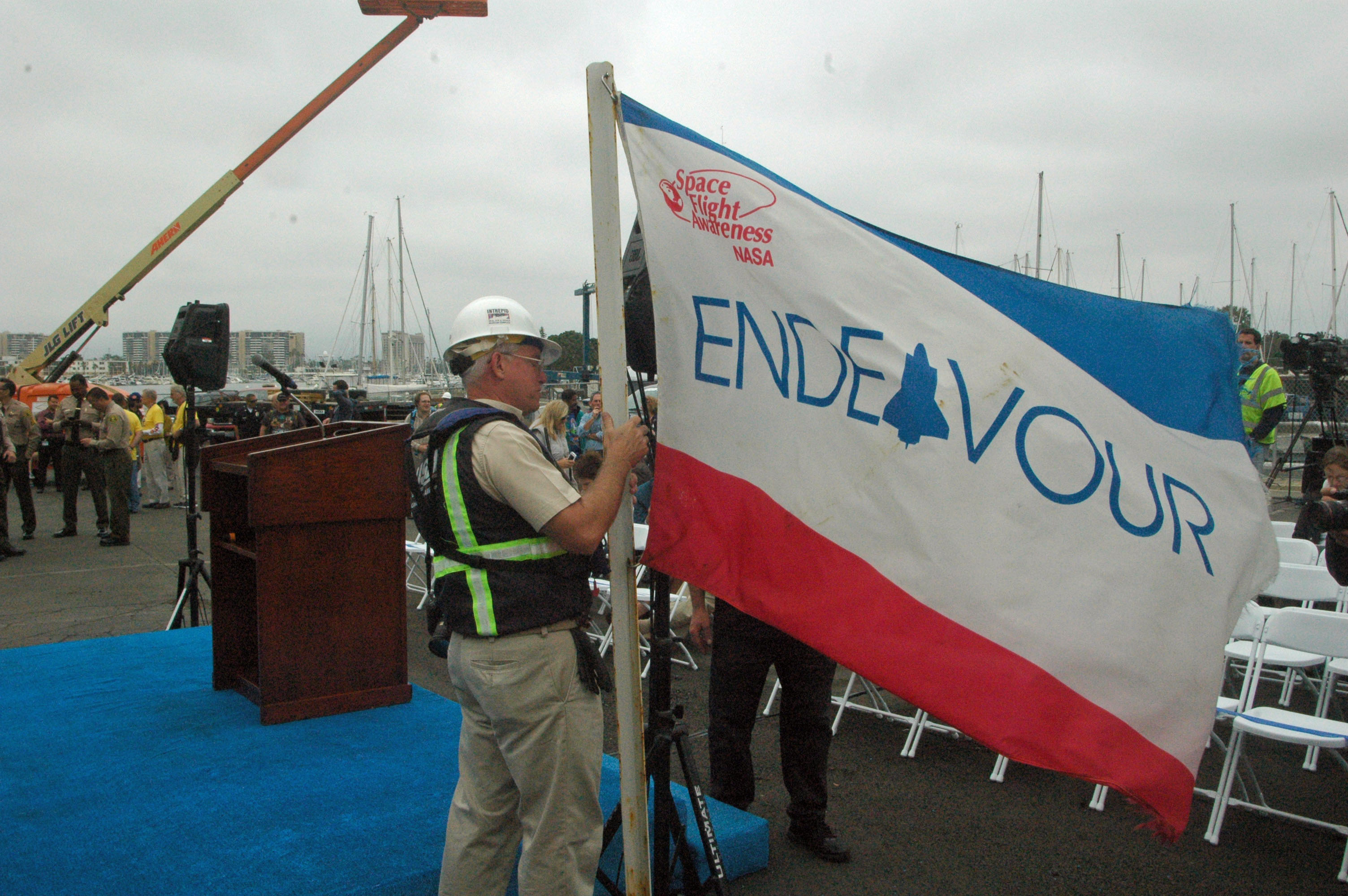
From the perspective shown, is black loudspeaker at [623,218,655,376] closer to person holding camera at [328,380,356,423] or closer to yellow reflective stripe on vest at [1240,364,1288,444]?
yellow reflective stripe on vest at [1240,364,1288,444]

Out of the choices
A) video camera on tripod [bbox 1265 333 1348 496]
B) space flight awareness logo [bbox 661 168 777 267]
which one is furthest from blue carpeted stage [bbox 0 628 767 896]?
video camera on tripod [bbox 1265 333 1348 496]

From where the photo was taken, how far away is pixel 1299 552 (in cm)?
648

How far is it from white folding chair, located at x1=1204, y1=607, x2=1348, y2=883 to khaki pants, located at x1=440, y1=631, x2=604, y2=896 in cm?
299

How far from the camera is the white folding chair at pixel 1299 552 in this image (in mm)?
6434

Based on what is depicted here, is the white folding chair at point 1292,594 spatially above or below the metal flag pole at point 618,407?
below

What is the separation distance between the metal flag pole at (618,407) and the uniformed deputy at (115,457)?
11.7m

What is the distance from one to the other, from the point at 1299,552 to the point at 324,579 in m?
6.42

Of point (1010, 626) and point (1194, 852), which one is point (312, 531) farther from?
point (1194, 852)

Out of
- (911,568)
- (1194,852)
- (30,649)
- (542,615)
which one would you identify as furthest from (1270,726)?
(30,649)

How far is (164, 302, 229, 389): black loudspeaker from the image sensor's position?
19.9ft

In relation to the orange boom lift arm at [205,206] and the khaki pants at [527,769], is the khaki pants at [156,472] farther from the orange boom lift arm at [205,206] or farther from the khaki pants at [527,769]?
the khaki pants at [527,769]

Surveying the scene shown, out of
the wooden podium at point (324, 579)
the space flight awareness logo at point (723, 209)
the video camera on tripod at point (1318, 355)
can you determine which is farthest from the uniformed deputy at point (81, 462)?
the video camera on tripod at point (1318, 355)

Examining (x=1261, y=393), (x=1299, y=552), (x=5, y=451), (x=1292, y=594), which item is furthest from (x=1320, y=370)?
(x=5, y=451)

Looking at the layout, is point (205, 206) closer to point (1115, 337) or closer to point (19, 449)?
point (19, 449)
